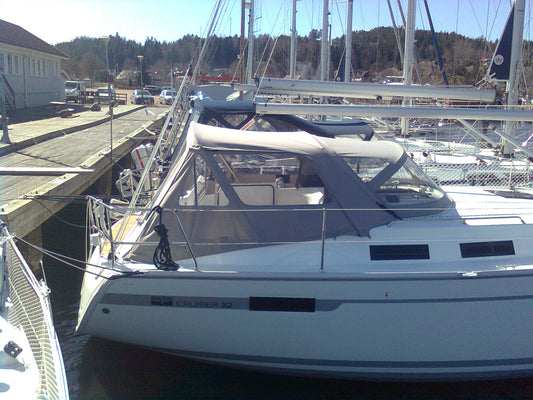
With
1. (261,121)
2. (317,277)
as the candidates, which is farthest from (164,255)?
(261,121)

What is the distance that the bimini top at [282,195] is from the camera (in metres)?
5.44

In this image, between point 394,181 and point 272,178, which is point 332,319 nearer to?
point 394,181

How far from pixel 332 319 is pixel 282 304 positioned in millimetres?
508

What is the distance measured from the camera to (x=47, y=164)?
12539 millimetres

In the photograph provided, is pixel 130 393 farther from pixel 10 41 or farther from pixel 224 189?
pixel 10 41

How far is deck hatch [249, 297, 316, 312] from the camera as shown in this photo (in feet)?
16.9

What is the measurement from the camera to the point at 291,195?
19.9ft

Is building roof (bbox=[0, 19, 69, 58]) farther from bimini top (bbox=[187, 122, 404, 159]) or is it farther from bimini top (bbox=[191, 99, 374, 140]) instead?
bimini top (bbox=[187, 122, 404, 159])

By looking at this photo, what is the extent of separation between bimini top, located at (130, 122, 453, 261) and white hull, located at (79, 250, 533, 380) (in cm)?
47

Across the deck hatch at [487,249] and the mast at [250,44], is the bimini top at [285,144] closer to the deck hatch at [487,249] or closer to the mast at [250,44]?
the deck hatch at [487,249]

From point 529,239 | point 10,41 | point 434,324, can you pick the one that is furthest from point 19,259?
point 10,41

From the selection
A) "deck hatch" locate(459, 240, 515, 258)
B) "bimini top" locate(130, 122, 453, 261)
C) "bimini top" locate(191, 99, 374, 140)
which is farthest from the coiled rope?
"bimini top" locate(191, 99, 374, 140)

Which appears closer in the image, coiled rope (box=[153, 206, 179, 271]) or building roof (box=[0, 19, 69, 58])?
coiled rope (box=[153, 206, 179, 271])

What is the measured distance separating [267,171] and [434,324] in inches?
102
